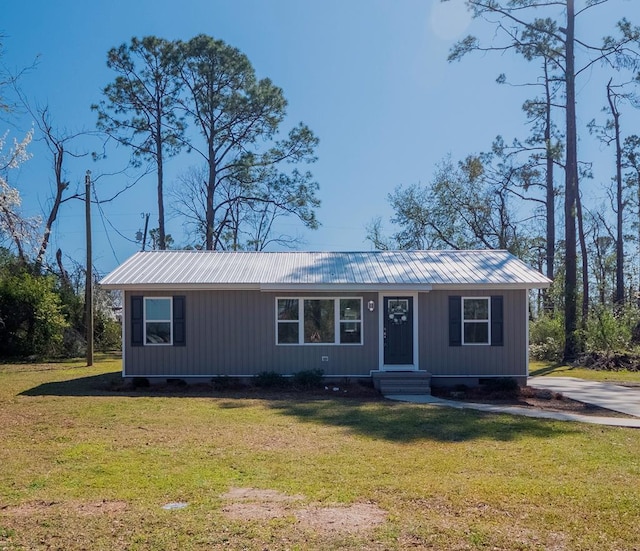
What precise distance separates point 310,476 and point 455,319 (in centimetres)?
830

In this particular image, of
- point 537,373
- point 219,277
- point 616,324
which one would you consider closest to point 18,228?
point 219,277

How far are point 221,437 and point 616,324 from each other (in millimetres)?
16164

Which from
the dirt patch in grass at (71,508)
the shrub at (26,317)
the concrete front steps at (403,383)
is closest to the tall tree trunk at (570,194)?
the concrete front steps at (403,383)

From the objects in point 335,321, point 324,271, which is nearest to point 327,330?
point 335,321

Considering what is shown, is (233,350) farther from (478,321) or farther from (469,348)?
(478,321)

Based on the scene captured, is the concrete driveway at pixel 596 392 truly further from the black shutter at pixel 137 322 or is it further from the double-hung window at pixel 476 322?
the black shutter at pixel 137 322

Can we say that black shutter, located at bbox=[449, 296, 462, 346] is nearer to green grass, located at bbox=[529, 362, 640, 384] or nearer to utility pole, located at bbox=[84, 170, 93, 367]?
green grass, located at bbox=[529, 362, 640, 384]

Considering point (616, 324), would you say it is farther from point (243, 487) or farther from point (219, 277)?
point (243, 487)

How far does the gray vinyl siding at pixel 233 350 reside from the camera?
13.3 m

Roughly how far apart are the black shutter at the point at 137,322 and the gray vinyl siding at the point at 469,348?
20.6ft

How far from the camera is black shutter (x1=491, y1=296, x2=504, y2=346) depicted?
13.3 meters

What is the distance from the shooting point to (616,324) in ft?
63.7

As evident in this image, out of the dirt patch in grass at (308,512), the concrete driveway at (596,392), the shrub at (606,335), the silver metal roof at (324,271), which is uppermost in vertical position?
the silver metal roof at (324,271)

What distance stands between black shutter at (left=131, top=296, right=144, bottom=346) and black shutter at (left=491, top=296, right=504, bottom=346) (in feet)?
25.9
